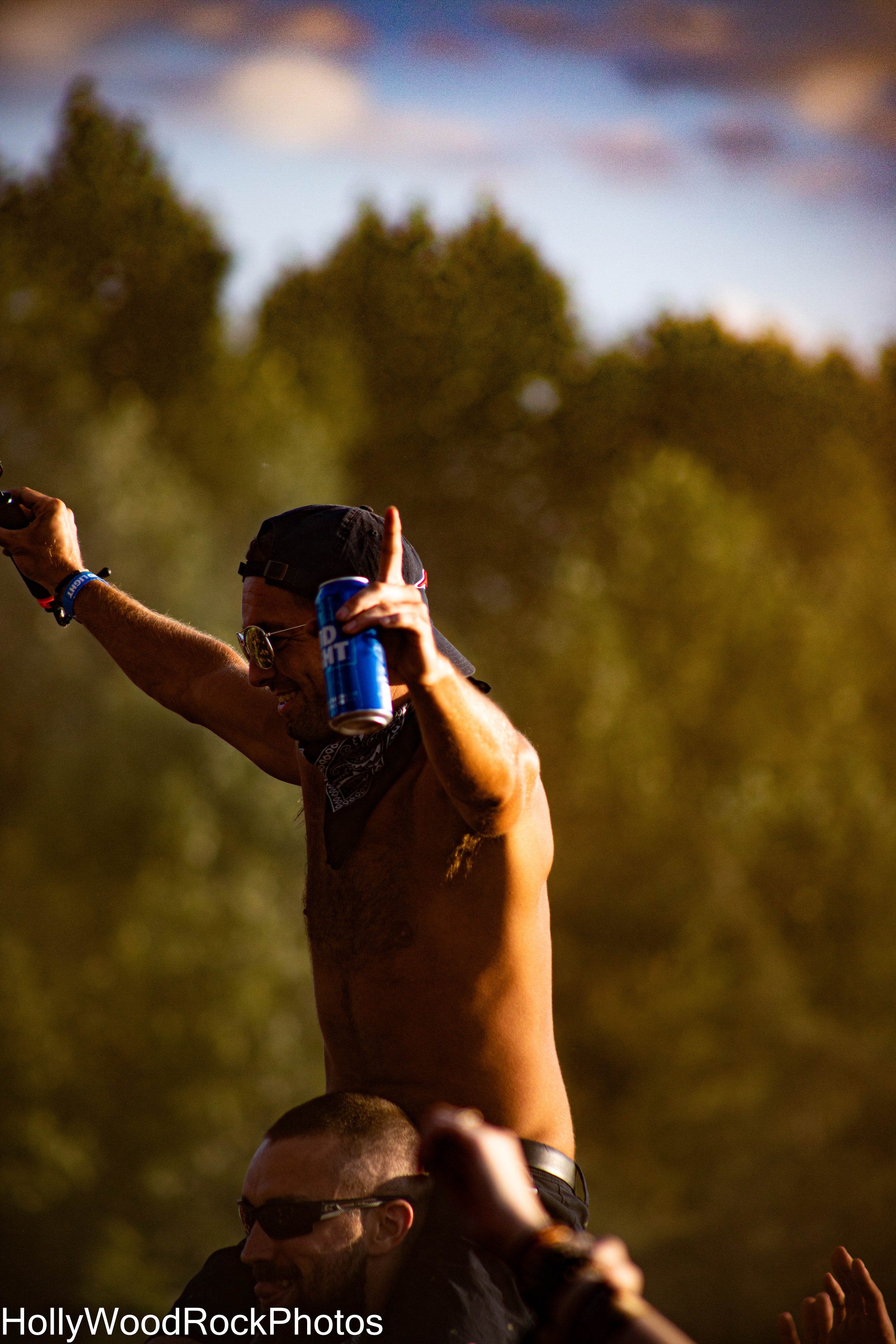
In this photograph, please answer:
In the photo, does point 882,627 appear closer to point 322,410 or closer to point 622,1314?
point 322,410

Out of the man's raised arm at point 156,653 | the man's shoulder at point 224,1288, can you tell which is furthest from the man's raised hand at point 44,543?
the man's shoulder at point 224,1288

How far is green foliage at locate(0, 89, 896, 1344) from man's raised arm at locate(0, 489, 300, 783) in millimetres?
11374

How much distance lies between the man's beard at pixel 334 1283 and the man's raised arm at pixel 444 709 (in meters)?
0.90

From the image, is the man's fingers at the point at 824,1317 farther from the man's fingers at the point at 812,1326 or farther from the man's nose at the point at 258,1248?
the man's nose at the point at 258,1248

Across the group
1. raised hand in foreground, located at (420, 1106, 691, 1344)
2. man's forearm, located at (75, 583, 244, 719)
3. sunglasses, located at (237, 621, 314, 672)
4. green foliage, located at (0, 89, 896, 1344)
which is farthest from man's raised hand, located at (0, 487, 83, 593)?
green foliage, located at (0, 89, 896, 1344)

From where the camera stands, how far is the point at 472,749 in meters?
2.49

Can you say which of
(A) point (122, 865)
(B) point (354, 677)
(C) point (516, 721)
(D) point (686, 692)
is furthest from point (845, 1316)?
(D) point (686, 692)

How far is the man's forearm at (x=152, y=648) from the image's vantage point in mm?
4051

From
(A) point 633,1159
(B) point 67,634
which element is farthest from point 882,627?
(B) point 67,634

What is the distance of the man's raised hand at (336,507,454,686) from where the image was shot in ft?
7.68

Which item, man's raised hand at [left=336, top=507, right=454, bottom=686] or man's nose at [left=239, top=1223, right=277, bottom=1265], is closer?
man's raised hand at [left=336, top=507, right=454, bottom=686]

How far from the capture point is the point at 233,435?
61.1 ft

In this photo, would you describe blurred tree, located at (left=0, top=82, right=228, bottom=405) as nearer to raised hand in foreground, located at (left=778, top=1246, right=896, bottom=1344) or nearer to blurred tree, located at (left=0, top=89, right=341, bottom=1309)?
blurred tree, located at (left=0, top=89, right=341, bottom=1309)

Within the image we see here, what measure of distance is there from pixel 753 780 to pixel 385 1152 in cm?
1644
